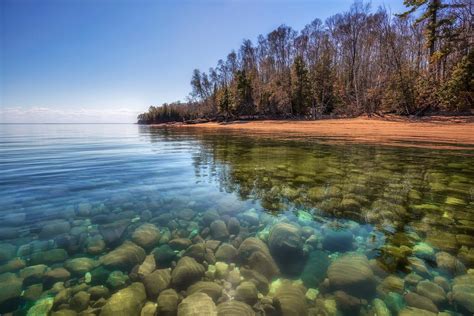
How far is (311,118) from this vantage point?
38.0 meters

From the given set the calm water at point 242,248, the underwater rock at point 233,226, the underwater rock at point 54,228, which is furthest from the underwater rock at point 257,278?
the underwater rock at point 54,228

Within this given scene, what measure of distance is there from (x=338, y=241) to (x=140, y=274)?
2464mm

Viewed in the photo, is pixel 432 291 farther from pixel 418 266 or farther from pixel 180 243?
pixel 180 243

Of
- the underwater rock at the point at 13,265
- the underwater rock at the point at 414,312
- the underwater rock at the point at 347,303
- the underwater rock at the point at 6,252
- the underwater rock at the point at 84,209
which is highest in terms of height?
the underwater rock at the point at 84,209

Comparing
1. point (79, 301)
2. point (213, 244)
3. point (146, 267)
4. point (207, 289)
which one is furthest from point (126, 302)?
point (213, 244)

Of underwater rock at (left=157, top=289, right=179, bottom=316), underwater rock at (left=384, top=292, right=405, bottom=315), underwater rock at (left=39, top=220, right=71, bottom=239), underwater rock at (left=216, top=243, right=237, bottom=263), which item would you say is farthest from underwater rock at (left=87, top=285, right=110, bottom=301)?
underwater rock at (left=384, top=292, right=405, bottom=315)

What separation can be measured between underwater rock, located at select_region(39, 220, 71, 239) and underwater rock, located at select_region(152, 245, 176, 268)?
5.31 feet

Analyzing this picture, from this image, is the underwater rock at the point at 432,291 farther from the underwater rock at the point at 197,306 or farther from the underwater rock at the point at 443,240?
the underwater rock at the point at 197,306

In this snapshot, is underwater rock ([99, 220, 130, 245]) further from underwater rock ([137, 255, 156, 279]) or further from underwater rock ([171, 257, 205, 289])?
underwater rock ([171, 257, 205, 289])

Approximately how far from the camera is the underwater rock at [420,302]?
214cm

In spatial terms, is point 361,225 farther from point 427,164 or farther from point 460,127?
point 460,127

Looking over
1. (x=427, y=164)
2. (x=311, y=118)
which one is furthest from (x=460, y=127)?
(x=311, y=118)

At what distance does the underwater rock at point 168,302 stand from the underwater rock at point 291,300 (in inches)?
35.9

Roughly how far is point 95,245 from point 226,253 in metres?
1.75
